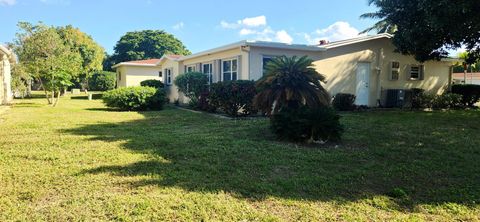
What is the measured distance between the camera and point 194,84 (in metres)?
15.8

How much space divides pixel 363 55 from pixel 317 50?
2.73 meters

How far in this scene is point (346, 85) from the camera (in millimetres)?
15562

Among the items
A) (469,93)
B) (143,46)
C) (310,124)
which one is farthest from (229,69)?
(143,46)

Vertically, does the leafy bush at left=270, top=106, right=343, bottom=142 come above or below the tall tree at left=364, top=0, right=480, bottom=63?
below

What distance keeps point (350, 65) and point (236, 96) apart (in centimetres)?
616

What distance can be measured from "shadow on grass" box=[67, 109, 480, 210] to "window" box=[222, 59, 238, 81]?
5726mm

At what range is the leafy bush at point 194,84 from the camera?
15547mm

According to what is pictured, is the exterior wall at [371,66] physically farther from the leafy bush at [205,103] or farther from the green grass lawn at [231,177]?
the green grass lawn at [231,177]

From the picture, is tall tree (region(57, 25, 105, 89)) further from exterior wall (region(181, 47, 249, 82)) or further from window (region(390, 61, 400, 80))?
window (region(390, 61, 400, 80))

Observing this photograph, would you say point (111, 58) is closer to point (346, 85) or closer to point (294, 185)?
point (346, 85)

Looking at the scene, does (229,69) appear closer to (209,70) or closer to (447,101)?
(209,70)

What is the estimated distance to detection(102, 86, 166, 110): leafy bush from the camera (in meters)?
15.1

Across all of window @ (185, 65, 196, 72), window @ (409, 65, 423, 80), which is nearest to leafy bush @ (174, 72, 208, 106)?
window @ (185, 65, 196, 72)

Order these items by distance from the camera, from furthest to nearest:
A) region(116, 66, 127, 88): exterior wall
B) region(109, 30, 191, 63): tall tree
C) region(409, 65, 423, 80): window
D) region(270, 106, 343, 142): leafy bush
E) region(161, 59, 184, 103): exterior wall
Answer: region(109, 30, 191, 63): tall tree
region(116, 66, 127, 88): exterior wall
region(161, 59, 184, 103): exterior wall
region(409, 65, 423, 80): window
region(270, 106, 343, 142): leafy bush
